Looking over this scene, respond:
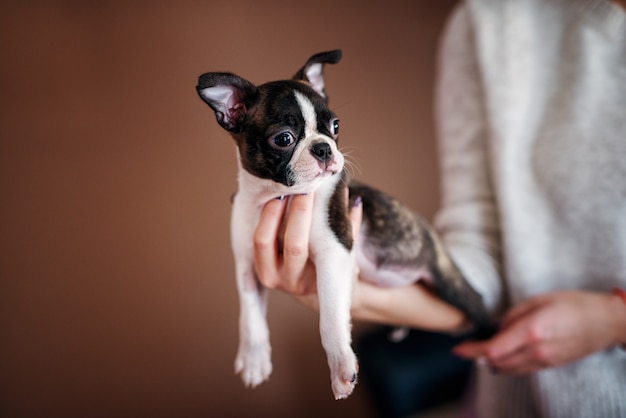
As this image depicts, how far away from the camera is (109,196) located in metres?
1.17

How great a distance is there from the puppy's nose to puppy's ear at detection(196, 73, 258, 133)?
14 centimetres

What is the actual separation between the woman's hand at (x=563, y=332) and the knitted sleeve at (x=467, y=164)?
11.1 inches

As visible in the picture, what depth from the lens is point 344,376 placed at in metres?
0.63

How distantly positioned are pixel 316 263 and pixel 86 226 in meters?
0.89

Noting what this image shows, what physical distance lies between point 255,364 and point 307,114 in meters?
0.49

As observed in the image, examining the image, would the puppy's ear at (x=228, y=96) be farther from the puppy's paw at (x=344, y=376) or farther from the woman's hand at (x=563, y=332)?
the woman's hand at (x=563, y=332)

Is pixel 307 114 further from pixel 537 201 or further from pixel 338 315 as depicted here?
pixel 537 201

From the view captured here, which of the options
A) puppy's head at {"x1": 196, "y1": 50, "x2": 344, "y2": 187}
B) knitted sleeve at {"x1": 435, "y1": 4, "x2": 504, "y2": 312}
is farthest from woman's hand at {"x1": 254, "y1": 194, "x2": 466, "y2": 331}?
knitted sleeve at {"x1": 435, "y1": 4, "x2": 504, "y2": 312}

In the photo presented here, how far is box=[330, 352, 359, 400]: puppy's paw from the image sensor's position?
623 millimetres

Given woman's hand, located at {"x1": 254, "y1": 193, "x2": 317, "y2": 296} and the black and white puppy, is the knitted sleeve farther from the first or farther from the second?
woman's hand, located at {"x1": 254, "y1": 193, "x2": 317, "y2": 296}

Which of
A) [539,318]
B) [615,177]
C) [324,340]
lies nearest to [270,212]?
[324,340]

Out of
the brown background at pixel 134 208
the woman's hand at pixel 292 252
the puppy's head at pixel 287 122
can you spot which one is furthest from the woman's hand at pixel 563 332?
the puppy's head at pixel 287 122

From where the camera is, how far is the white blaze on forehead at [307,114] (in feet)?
2.10

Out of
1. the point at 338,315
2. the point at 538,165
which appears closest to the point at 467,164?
the point at 538,165
